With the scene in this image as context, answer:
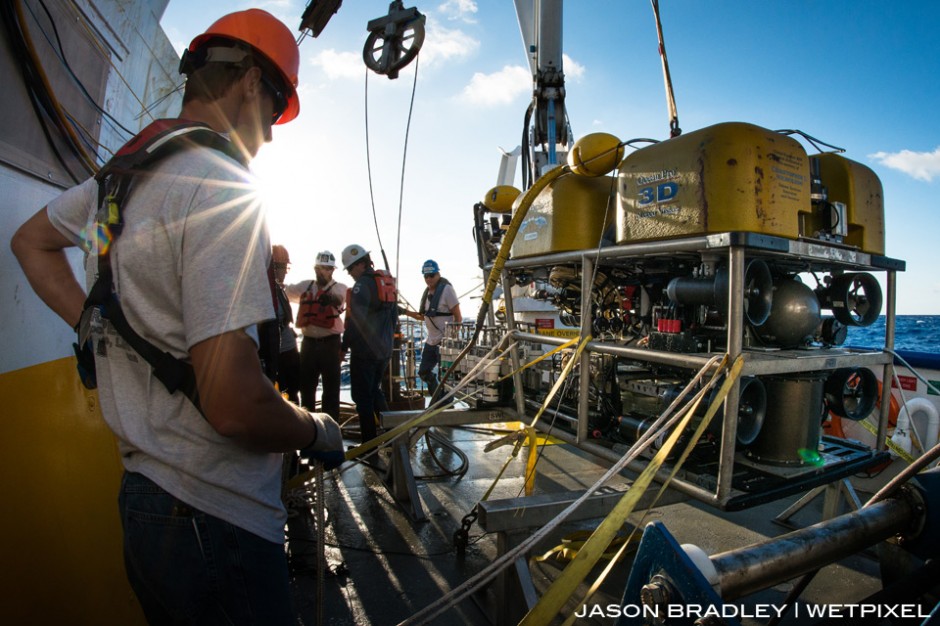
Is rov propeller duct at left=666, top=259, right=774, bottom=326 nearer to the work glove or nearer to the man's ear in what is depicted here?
the work glove

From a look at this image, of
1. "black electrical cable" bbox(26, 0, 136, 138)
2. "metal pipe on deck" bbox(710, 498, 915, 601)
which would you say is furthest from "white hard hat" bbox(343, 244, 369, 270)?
"metal pipe on deck" bbox(710, 498, 915, 601)

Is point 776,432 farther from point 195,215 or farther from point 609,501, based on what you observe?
point 195,215

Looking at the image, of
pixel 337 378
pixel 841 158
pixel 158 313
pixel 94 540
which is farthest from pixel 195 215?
pixel 337 378

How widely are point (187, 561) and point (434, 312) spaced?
622 cm

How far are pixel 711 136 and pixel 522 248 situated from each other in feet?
5.01

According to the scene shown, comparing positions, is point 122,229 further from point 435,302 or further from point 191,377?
point 435,302

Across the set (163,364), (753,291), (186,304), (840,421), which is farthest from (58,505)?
(840,421)

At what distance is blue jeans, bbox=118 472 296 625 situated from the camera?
1.06 metres

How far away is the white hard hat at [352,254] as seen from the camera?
528 cm

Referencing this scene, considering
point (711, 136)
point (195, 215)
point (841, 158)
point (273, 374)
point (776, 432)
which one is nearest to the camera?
point (195, 215)

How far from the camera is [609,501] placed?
2.38 meters

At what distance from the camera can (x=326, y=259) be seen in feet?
20.1

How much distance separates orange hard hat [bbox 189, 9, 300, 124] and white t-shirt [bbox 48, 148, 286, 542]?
398 mm

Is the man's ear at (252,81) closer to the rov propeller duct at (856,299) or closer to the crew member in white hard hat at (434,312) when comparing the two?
the rov propeller duct at (856,299)
